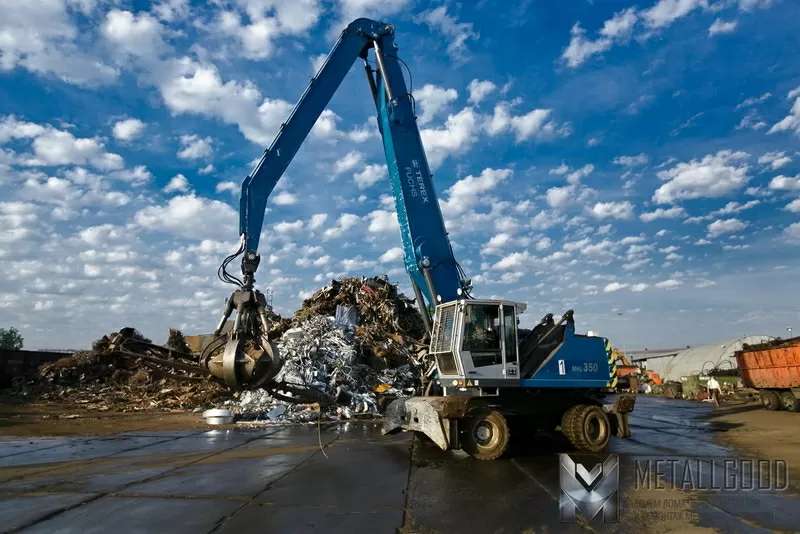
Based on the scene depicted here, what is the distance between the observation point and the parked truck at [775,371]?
17.1 meters

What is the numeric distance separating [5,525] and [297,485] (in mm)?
3142

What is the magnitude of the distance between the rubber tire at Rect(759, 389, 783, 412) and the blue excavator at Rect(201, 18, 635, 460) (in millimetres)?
11607

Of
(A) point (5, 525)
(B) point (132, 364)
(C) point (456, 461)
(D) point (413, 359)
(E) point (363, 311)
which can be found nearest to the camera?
(A) point (5, 525)

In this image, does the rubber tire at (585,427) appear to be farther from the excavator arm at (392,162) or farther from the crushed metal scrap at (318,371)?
the crushed metal scrap at (318,371)

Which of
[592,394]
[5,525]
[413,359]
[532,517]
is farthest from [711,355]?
→ [5,525]

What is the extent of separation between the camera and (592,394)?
430 inches

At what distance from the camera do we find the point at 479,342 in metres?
9.43

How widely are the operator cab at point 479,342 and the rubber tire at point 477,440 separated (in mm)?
652

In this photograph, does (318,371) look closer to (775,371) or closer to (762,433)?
(762,433)

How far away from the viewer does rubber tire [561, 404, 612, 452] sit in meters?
10.0

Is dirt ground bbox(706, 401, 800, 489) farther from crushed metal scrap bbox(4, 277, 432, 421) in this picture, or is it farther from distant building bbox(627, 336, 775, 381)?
distant building bbox(627, 336, 775, 381)

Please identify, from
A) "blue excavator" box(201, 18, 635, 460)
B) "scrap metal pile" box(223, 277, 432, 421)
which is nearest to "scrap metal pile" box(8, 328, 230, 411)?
"scrap metal pile" box(223, 277, 432, 421)

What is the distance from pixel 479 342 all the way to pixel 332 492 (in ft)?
13.0

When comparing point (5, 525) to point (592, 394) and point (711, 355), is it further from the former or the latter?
point (711, 355)
